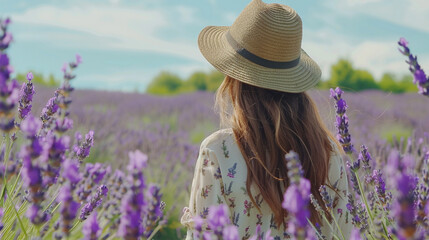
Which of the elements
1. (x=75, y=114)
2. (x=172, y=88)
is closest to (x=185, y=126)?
(x=75, y=114)

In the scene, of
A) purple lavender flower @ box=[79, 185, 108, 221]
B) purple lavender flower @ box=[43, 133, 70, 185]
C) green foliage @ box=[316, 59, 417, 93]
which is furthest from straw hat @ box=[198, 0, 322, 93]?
green foliage @ box=[316, 59, 417, 93]

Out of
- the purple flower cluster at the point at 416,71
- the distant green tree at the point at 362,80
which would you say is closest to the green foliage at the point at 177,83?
the distant green tree at the point at 362,80

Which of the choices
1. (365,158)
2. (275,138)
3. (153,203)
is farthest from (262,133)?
(153,203)

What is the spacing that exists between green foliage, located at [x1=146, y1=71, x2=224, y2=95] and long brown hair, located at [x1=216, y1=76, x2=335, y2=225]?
3905 centimetres

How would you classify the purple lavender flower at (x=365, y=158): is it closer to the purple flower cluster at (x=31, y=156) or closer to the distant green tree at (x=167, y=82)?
the purple flower cluster at (x=31, y=156)

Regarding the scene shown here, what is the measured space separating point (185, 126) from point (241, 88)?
224 inches

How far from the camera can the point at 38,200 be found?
1.08 meters

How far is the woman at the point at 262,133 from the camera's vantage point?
6.70ft

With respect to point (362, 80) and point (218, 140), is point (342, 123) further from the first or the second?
point (362, 80)

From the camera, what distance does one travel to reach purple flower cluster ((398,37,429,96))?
1.24 metres

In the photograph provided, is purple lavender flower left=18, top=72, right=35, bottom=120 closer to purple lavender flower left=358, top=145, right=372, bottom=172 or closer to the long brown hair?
the long brown hair

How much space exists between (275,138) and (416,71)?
0.90 metres

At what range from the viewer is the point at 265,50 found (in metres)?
2.21

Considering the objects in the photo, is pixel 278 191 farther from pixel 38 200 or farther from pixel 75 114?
pixel 75 114
